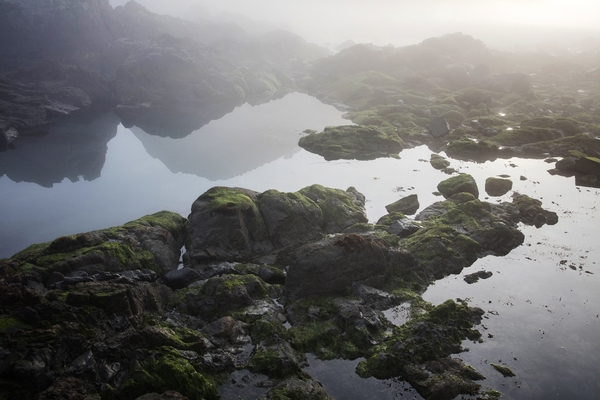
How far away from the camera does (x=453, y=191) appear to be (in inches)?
1730

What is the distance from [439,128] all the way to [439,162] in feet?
62.9

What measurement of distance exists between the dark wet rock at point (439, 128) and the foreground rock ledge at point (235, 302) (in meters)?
37.9

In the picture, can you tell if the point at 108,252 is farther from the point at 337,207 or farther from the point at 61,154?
the point at 61,154

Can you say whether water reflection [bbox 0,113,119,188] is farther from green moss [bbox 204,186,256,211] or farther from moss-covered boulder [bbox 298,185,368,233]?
moss-covered boulder [bbox 298,185,368,233]

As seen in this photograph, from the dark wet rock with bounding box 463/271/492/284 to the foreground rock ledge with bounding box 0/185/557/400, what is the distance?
1283 millimetres

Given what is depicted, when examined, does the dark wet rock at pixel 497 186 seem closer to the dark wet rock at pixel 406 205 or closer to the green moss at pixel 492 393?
the dark wet rock at pixel 406 205

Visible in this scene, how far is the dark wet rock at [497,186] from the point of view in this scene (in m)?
45.3

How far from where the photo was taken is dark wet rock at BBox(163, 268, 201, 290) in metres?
27.4

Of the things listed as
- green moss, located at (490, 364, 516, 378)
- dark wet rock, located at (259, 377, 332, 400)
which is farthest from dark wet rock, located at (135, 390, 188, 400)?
green moss, located at (490, 364, 516, 378)

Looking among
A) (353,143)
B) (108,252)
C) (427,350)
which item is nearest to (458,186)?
(353,143)

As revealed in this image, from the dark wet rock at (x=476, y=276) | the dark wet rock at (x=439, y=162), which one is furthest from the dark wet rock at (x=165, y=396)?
the dark wet rock at (x=439, y=162)

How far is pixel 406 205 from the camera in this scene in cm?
4103

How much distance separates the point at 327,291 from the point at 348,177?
27557mm

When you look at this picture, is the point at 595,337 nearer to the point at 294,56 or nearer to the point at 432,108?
the point at 432,108
